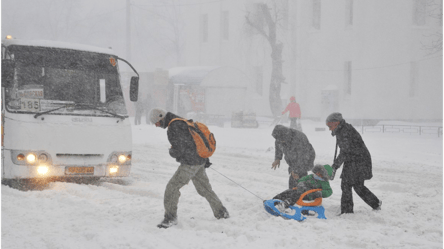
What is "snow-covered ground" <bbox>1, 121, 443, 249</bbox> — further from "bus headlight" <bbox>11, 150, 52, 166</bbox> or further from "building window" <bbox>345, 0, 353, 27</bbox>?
"building window" <bbox>345, 0, 353, 27</bbox>

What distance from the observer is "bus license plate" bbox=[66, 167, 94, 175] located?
7867mm

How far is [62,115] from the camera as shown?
7.91 m

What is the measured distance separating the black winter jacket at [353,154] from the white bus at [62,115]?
12.2ft

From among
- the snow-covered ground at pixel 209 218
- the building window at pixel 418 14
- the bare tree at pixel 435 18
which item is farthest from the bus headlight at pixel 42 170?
the building window at pixel 418 14

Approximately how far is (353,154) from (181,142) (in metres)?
2.48

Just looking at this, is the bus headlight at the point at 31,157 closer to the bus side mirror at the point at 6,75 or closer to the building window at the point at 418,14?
the bus side mirror at the point at 6,75

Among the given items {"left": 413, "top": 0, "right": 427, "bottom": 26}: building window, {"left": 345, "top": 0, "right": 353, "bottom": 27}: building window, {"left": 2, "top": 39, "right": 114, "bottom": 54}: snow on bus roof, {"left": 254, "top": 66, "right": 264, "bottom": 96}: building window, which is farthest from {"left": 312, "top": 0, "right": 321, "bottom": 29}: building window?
{"left": 2, "top": 39, "right": 114, "bottom": 54}: snow on bus roof

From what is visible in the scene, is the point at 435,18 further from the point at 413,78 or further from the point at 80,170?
the point at 80,170

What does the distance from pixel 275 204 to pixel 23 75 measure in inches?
188

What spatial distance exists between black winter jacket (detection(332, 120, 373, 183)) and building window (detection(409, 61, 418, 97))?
25.8 m

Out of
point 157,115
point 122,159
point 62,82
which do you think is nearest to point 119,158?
point 122,159

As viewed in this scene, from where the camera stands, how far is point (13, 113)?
770 cm

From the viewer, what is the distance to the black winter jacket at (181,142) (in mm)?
5719

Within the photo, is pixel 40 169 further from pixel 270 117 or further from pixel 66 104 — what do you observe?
pixel 270 117
